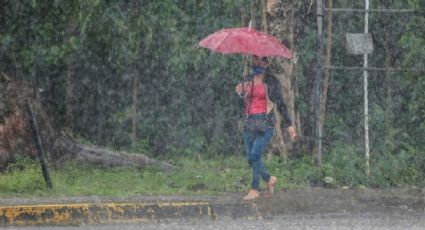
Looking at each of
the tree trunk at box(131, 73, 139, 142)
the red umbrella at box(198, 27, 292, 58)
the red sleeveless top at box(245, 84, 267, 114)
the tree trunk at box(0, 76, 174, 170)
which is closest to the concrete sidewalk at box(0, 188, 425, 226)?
the red sleeveless top at box(245, 84, 267, 114)

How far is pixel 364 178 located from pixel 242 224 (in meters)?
2.91

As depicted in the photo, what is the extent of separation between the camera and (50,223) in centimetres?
952

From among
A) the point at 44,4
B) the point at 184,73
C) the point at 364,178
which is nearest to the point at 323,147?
the point at 364,178

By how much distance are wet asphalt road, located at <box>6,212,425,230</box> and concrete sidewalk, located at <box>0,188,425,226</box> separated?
0.17 metres

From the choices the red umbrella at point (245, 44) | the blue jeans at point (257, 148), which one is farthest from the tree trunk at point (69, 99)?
the blue jeans at point (257, 148)

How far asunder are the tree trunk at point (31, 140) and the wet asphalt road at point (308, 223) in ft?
11.6

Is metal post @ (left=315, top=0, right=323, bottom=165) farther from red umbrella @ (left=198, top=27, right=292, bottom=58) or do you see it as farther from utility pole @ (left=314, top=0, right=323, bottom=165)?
red umbrella @ (left=198, top=27, right=292, bottom=58)

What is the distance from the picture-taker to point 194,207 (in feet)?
33.0

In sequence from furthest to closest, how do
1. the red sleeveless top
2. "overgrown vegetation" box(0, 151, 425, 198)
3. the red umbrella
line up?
"overgrown vegetation" box(0, 151, 425, 198) < the red sleeveless top < the red umbrella

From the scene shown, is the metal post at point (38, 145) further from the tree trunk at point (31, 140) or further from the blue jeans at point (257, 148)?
the blue jeans at point (257, 148)

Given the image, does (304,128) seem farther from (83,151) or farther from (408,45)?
(83,151)

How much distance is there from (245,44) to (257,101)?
2.20 feet

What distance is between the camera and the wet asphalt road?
9359mm

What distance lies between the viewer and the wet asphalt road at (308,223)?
9.36 metres
